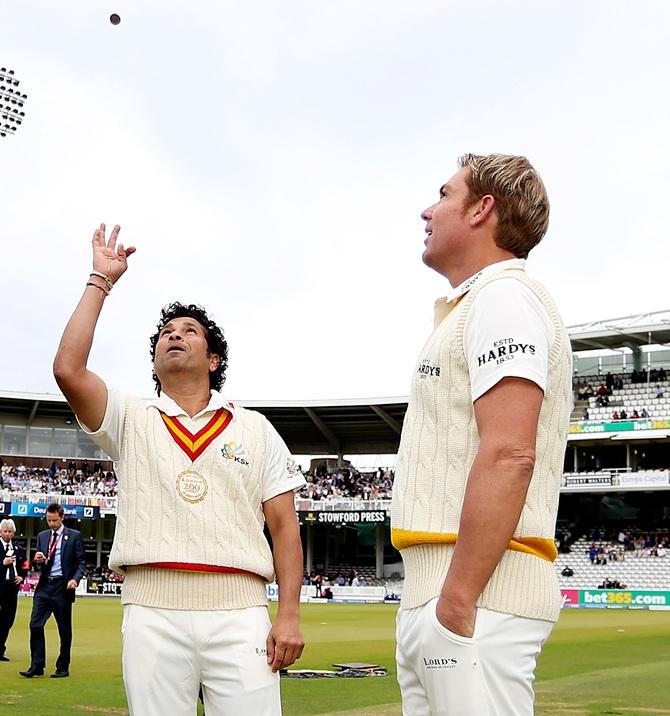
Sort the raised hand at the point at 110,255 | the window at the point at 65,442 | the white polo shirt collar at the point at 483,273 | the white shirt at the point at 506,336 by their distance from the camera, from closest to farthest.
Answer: the white shirt at the point at 506,336 → the white polo shirt collar at the point at 483,273 → the raised hand at the point at 110,255 → the window at the point at 65,442

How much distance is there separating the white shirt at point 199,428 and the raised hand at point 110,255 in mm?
506

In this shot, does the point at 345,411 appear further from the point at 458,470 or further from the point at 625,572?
the point at 458,470

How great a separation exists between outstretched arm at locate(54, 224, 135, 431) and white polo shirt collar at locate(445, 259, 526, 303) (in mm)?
1565

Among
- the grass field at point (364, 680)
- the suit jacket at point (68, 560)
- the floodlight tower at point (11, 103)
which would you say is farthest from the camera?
the floodlight tower at point (11, 103)

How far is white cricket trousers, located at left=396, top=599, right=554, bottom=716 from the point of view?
8.77ft

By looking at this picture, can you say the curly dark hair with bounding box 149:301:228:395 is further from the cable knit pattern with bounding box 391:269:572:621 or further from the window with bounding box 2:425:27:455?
the window with bounding box 2:425:27:455

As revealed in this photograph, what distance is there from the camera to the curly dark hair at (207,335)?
15.8 feet

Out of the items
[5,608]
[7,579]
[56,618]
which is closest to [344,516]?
[5,608]

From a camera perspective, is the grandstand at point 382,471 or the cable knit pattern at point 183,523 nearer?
the cable knit pattern at point 183,523

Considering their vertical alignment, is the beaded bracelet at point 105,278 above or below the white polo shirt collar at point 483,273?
above

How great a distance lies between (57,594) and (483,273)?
419 inches

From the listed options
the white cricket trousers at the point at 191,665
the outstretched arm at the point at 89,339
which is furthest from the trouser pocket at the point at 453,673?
the outstretched arm at the point at 89,339

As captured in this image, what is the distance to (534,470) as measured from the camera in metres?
2.90

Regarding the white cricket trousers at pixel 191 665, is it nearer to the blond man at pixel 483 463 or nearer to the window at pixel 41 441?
the blond man at pixel 483 463
